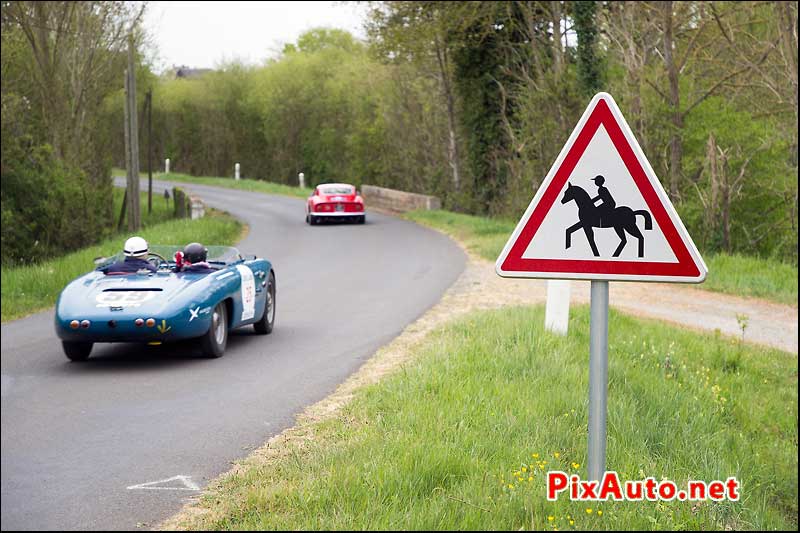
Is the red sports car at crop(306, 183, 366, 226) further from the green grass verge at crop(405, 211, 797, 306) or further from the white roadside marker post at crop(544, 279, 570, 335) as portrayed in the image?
the white roadside marker post at crop(544, 279, 570, 335)

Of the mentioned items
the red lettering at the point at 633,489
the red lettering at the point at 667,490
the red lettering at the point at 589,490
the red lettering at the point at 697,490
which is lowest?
the red lettering at the point at 697,490

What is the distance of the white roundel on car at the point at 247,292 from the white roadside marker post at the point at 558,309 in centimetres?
322

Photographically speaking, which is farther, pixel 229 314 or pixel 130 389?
pixel 229 314

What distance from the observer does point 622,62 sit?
21734 mm

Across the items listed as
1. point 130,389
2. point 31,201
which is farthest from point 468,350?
point 31,201

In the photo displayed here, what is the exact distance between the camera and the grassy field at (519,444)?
461 cm

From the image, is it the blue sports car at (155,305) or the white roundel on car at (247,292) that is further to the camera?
the white roundel on car at (247,292)

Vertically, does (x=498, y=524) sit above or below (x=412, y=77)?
below

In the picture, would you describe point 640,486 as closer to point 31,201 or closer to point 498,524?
point 498,524

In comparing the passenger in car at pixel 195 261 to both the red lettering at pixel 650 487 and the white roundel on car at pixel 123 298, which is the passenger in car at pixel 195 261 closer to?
the white roundel on car at pixel 123 298

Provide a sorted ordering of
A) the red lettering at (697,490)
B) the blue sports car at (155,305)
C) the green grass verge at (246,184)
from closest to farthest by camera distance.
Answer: the red lettering at (697,490)
the blue sports car at (155,305)
the green grass verge at (246,184)

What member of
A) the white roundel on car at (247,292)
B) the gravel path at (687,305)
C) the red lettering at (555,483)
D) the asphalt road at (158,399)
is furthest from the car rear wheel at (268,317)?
the red lettering at (555,483)

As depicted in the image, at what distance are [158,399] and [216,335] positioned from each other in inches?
78.5

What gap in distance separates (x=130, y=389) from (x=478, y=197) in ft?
85.8
